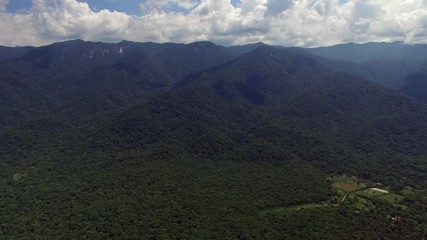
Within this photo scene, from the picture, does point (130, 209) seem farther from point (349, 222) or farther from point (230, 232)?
point (349, 222)

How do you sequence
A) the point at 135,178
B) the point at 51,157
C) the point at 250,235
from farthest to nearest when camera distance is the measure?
the point at 51,157 → the point at 135,178 → the point at 250,235

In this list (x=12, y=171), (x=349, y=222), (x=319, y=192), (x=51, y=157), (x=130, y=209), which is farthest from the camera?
(x=51, y=157)

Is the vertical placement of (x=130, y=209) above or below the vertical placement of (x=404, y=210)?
above

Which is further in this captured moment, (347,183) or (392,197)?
(347,183)

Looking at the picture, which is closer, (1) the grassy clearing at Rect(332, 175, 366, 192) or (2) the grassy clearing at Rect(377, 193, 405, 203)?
(2) the grassy clearing at Rect(377, 193, 405, 203)

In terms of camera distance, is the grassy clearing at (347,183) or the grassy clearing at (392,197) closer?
the grassy clearing at (392,197)

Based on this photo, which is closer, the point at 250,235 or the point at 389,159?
the point at 250,235

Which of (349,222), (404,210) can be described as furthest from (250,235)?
(404,210)

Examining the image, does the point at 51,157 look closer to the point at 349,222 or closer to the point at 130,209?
the point at 130,209

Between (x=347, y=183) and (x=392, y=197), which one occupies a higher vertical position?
(x=347, y=183)
